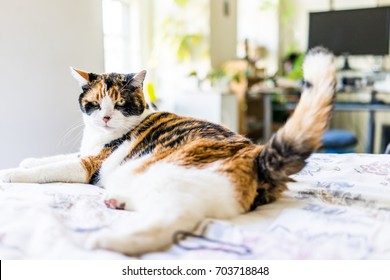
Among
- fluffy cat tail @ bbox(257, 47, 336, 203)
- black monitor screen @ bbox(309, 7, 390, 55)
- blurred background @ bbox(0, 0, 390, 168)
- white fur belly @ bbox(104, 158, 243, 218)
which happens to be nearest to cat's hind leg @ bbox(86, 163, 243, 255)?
white fur belly @ bbox(104, 158, 243, 218)

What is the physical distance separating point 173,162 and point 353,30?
2.55 metres

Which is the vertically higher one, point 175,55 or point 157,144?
point 175,55

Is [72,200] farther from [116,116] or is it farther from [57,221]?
[116,116]

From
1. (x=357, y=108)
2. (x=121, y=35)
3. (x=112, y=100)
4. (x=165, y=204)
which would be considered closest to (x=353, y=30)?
(x=357, y=108)

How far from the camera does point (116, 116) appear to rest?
3.29ft

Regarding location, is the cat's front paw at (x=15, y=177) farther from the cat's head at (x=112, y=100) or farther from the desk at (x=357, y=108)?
the desk at (x=357, y=108)

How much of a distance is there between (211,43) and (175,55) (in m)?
0.36

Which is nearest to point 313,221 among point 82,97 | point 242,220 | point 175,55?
point 242,220

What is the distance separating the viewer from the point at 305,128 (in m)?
0.70

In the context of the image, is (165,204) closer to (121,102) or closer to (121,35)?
(121,102)

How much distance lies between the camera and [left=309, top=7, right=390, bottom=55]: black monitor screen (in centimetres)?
271

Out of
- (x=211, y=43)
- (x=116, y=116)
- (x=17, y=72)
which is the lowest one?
(x=116, y=116)

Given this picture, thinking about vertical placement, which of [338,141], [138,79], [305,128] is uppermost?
[138,79]

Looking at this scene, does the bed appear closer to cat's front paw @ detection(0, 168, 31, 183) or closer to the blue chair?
cat's front paw @ detection(0, 168, 31, 183)
